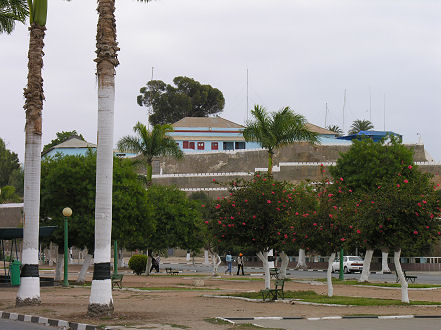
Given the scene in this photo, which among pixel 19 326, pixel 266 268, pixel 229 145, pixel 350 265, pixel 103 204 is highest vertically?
pixel 229 145

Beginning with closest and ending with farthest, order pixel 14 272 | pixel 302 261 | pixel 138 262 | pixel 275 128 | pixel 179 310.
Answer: pixel 179 310 → pixel 14 272 → pixel 275 128 → pixel 138 262 → pixel 302 261

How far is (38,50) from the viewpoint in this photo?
20.9 meters

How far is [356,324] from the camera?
15.5 meters

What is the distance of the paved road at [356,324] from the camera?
1487 cm

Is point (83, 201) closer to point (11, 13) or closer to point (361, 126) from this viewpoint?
point (11, 13)

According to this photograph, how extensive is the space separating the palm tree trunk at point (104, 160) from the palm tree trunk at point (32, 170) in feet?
13.8

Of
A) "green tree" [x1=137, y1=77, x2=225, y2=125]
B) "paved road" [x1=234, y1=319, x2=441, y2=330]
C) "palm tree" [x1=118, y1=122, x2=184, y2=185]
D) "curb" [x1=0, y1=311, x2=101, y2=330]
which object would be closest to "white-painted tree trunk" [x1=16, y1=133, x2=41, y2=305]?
"curb" [x1=0, y1=311, x2=101, y2=330]

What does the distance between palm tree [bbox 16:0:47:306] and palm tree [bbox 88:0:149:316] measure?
4173 millimetres

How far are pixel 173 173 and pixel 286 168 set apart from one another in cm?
1839

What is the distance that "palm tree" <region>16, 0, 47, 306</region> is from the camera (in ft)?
66.7

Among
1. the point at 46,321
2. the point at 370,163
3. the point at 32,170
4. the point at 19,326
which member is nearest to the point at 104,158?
the point at 46,321

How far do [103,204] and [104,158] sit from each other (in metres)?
1.05

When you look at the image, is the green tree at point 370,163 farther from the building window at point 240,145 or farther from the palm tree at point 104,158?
the building window at point 240,145

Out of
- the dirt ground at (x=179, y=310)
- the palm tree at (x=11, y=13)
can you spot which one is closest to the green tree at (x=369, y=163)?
the dirt ground at (x=179, y=310)
